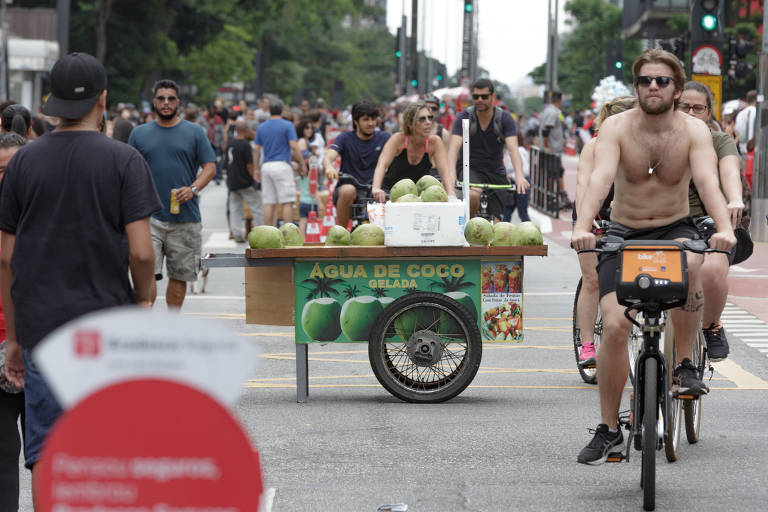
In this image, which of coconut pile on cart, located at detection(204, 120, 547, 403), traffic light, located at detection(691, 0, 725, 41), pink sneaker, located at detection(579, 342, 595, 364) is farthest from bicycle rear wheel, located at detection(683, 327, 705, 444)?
traffic light, located at detection(691, 0, 725, 41)

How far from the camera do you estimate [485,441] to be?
24.7 ft

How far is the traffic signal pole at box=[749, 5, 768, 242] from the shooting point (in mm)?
20750

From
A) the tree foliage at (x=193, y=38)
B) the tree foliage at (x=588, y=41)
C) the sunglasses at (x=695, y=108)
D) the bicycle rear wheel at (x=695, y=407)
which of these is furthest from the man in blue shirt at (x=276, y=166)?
the tree foliage at (x=588, y=41)

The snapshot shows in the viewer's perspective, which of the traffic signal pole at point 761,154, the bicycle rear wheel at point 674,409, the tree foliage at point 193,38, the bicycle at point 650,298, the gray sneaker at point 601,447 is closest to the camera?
the bicycle at point 650,298

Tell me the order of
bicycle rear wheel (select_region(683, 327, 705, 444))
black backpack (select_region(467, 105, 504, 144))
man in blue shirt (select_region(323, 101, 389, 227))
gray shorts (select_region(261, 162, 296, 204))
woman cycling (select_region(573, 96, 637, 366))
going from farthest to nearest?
1. gray shorts (select_region(261, 162, 296, 204))
2. man in blue shirt (select_region(323, 101, 389, 227))
3. black backpack (select_region(467, 105, 504, 144))
4. woman cycling (select_region(573, 96, 637, 366))
5. bicycle rear wheel (select_region(683, 327, 705, 444))

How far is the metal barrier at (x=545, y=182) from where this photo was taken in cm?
2561

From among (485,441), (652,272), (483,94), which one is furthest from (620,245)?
(483,94)

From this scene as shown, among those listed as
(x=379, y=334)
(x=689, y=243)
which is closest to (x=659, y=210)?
(x=689, y=243)

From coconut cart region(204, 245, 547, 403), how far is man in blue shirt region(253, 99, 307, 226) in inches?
400

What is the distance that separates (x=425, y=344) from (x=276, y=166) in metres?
10.6

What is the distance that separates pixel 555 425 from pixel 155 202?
362 cm

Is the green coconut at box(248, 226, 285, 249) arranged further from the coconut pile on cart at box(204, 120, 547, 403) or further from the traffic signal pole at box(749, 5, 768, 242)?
the traffic signal pole at box(749, 5, 768, 242)

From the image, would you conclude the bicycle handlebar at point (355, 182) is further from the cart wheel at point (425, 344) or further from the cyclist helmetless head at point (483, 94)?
the cart wheel at point (425, 344)

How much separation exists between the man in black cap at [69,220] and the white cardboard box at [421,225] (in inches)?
142
